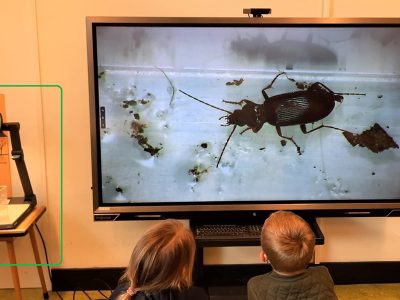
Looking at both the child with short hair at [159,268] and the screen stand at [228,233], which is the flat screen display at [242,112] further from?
the child with short hair at [159,268]

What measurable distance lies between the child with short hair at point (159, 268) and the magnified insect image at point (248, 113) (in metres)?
0.88

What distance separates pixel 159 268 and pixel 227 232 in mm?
942

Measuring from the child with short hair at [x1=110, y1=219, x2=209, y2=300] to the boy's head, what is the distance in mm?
311

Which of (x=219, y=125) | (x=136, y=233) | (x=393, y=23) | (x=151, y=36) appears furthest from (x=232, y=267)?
(x=393, y=23)

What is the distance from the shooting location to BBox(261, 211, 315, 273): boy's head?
58.9 inches

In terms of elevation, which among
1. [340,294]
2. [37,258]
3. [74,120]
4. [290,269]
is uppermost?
[74,120]

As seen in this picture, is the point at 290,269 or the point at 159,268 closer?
the point at 159,268

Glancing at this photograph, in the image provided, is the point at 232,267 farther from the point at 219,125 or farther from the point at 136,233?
the point at 219,125

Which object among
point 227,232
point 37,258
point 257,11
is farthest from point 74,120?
point 257,11

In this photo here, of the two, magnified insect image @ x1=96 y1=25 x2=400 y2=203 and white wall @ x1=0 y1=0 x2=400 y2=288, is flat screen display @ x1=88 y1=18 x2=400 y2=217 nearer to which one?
magnified insect image @ x1=96 y1=25 x2=400 y2=203

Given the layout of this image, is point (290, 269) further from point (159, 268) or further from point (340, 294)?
point (340, 294)

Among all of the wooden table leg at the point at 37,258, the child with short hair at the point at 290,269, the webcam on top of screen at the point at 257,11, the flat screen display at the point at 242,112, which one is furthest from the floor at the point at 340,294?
the webcam on top of screen at the point at 257,11

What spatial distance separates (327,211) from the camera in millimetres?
2350

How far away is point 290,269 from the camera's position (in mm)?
1508
